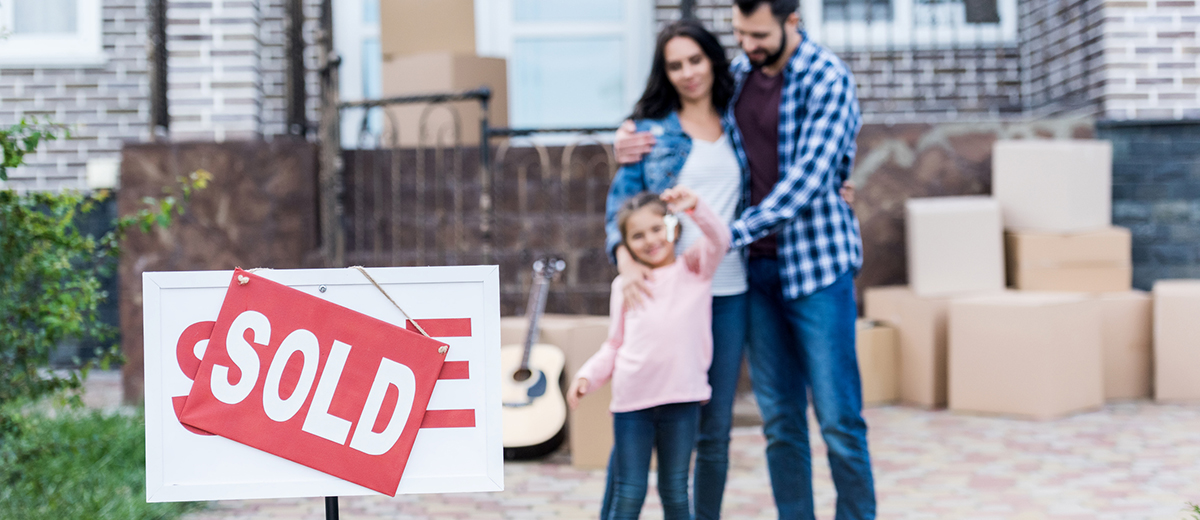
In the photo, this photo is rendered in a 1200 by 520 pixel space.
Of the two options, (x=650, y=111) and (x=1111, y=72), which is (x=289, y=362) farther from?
(x=1111, y=72)

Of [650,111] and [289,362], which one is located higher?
[650,111]

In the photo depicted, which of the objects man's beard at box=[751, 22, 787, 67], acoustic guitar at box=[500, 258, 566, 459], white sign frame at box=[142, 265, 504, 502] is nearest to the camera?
white sign frame at box=[142, 265, 504, 502]

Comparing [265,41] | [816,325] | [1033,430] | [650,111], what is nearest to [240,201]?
[265,41]

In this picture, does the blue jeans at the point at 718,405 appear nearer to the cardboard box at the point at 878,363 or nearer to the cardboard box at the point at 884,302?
the cardboard box at the point at 878,363

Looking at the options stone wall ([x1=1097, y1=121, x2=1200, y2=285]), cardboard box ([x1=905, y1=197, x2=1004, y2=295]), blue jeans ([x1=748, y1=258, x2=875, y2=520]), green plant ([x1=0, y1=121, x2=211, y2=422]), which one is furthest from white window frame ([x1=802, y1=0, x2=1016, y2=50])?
green plant ([x1=0, y1=121, x2=211, y2=422])

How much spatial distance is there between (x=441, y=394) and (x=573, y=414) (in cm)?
251

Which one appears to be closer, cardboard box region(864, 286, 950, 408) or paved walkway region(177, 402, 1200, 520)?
paved walkway region(177, 402, 1200, 520)

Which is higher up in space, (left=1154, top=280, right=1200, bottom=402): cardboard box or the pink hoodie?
the pink hoodie

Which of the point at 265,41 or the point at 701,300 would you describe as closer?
the point at 701,300

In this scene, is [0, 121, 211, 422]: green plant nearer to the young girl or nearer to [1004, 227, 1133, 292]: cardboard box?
the young girl

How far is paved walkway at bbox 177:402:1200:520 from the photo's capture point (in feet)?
10.6

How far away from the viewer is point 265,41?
675 centimetres

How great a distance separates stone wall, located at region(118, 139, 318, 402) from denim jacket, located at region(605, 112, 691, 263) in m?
3.28

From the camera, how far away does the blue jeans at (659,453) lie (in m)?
2.36
